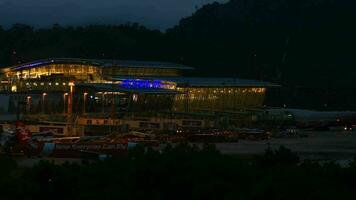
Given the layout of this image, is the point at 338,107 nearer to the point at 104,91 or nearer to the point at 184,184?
the point at 104,91

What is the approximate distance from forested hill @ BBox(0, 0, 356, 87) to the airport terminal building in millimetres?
28620

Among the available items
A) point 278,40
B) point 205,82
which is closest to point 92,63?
point 205,82

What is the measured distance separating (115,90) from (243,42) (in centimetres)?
6729

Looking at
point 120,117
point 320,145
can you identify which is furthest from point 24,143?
point 120,117

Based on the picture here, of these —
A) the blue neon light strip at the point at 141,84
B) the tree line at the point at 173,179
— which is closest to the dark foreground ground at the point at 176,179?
the tree line at the point at 173,179

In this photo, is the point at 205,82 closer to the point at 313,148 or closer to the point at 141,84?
the point at 141,84

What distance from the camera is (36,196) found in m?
20.6

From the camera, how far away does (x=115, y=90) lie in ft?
266

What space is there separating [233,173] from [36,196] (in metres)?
4.71

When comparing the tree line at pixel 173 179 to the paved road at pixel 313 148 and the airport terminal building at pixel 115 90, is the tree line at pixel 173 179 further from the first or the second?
the airport terminal building at pixel 115 90

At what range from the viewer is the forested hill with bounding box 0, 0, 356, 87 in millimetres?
132000

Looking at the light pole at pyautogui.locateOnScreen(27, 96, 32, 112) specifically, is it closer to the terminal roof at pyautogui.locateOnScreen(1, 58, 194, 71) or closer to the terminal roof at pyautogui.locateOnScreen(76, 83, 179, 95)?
the terminal roof at pyautogui.locateOnScreen(76, 83, 179, 95)

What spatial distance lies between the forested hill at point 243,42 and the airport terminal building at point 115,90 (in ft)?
93.9

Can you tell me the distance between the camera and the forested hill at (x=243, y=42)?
13200 centimetres
